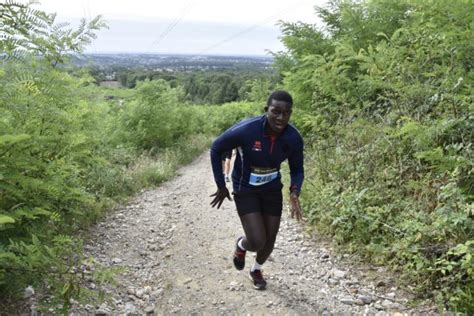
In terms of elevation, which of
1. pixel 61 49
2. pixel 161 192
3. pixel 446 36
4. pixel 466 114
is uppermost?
pixel 446 36

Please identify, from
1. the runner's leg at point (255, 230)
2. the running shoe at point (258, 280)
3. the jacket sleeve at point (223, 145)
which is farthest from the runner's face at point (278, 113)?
the running shoe at point (258, 280)

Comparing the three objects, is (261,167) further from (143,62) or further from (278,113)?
(143,62)

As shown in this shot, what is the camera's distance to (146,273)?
5.29 metres

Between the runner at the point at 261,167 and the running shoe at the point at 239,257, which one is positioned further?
the running shoe at the point at 239,257

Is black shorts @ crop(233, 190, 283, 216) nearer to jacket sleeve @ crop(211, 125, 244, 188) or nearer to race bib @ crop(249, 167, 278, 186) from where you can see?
race bib @ crop(249, 167, 278, 186)

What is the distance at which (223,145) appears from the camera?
4395mm

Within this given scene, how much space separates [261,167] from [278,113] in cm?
66

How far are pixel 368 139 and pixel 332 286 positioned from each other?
3.07 m

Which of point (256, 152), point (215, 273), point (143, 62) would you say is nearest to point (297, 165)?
point (256, 152)

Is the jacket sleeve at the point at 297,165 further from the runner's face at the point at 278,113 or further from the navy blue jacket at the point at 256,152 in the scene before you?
the runner's face at the point at 278,113

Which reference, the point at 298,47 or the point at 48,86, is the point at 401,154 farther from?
the point at 298,47

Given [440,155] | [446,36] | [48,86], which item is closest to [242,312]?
[440,155]

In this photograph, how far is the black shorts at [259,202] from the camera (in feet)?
14.7

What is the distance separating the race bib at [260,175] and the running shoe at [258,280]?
1.15 m
